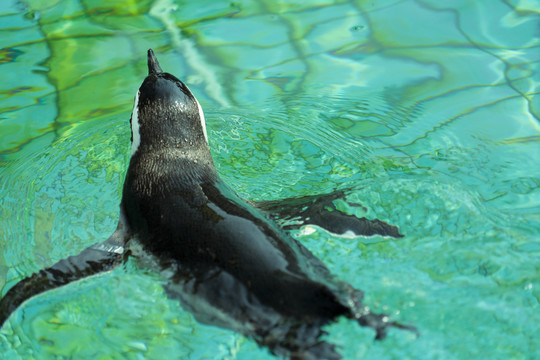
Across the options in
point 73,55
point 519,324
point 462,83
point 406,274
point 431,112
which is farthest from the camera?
point 73,55

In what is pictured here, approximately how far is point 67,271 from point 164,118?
3.24ft

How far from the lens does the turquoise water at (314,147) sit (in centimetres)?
247

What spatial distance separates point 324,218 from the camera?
2.95m

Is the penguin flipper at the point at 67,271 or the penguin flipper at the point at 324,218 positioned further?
the penguin flipper at the point at 324,218

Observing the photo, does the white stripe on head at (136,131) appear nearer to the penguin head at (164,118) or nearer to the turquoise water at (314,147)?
the penguin head at (164,118)

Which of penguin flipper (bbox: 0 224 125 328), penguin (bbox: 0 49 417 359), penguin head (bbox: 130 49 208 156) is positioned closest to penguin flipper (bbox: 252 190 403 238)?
penguin (bbox: 0 49 417 359)

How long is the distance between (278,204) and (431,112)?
166cm

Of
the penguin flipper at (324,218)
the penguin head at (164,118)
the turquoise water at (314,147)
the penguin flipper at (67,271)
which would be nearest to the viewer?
the turquoise water at (314,147)

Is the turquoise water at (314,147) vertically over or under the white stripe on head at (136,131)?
under

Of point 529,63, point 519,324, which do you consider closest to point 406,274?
point 519,324

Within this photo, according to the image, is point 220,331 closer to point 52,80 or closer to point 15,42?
point 52,80

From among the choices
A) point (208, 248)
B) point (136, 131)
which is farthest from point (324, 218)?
point (136, 131)

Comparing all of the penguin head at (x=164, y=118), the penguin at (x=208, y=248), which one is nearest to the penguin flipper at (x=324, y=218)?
the penguin at (x=208, y=248)

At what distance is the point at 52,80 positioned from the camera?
4.89 m
